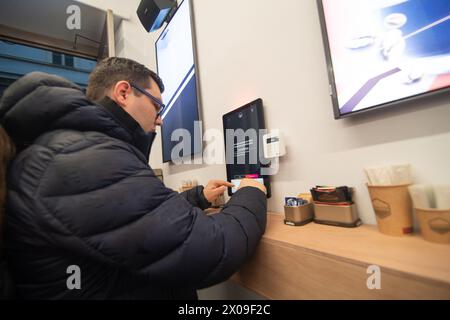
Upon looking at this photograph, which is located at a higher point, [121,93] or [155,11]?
[155,11]

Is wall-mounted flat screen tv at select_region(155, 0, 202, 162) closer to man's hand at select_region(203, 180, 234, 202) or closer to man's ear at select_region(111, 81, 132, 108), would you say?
man's hand at select_region(203, 180, 234, 202)

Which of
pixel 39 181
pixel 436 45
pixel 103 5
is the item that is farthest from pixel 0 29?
pixel 436 45

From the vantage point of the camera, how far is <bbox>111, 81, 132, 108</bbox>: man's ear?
2.48 feet

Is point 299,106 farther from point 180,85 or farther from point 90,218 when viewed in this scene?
point 180,85

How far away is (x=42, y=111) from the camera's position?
487mm

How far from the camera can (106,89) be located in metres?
0.77

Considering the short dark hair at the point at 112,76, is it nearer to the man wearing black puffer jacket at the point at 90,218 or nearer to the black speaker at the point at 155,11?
the man wearing black puffer jacket at the point at 90,218

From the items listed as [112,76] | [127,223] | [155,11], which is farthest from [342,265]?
[155,11]

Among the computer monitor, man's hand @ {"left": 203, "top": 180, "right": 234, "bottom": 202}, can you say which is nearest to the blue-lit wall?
the computer monitor

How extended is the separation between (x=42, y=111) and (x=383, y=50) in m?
0.93
